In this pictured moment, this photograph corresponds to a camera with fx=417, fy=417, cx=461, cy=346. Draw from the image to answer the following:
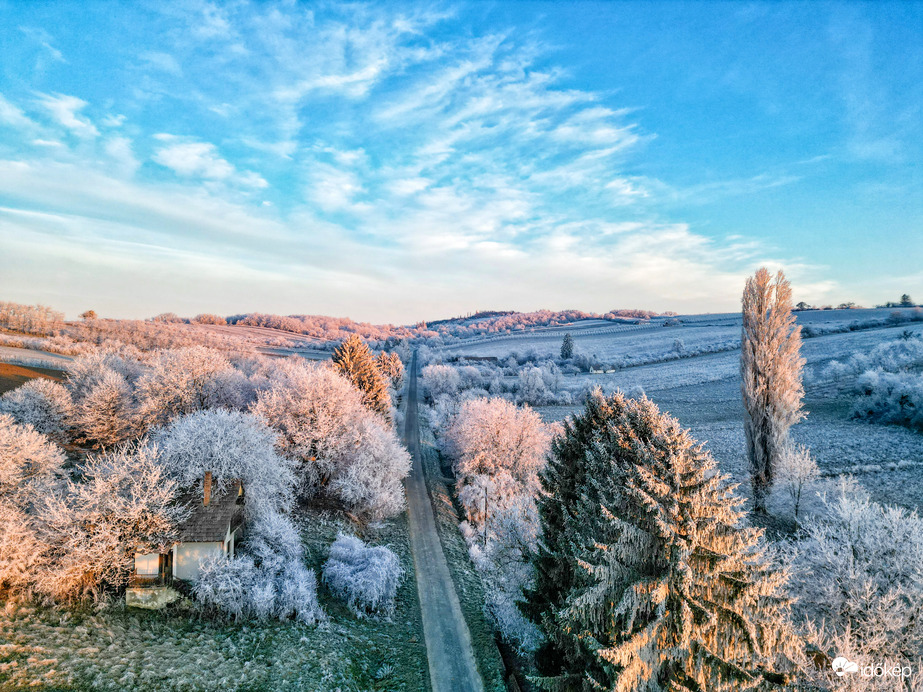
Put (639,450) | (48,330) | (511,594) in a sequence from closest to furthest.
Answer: (639,450), (511,594), (48,330)

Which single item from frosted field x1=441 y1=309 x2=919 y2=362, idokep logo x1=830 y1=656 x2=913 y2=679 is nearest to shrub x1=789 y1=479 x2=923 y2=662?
idokep logo x1=830 y1=656 x2=913 y2=679

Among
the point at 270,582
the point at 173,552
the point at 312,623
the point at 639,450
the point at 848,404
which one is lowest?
the point at 312,623

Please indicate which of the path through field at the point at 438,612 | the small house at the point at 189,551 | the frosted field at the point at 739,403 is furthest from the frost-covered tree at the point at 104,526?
the frosted field at the point at 739,403

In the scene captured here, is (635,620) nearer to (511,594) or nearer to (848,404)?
(511,594)

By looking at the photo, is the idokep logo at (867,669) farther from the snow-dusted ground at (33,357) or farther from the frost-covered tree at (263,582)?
the snow-dusted ground at (33,357)

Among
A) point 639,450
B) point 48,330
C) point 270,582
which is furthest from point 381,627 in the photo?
point 48,330

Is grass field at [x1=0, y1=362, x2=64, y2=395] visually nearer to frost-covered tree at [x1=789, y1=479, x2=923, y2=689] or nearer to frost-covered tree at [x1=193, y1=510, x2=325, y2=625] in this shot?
frost-covered tree at [x1=193, y1=510, x2=325, y2=625]

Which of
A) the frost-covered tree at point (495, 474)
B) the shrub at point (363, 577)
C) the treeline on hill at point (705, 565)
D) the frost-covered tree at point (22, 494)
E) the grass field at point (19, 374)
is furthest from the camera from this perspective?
the grass field at point (19, 374)

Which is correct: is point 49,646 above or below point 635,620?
below
